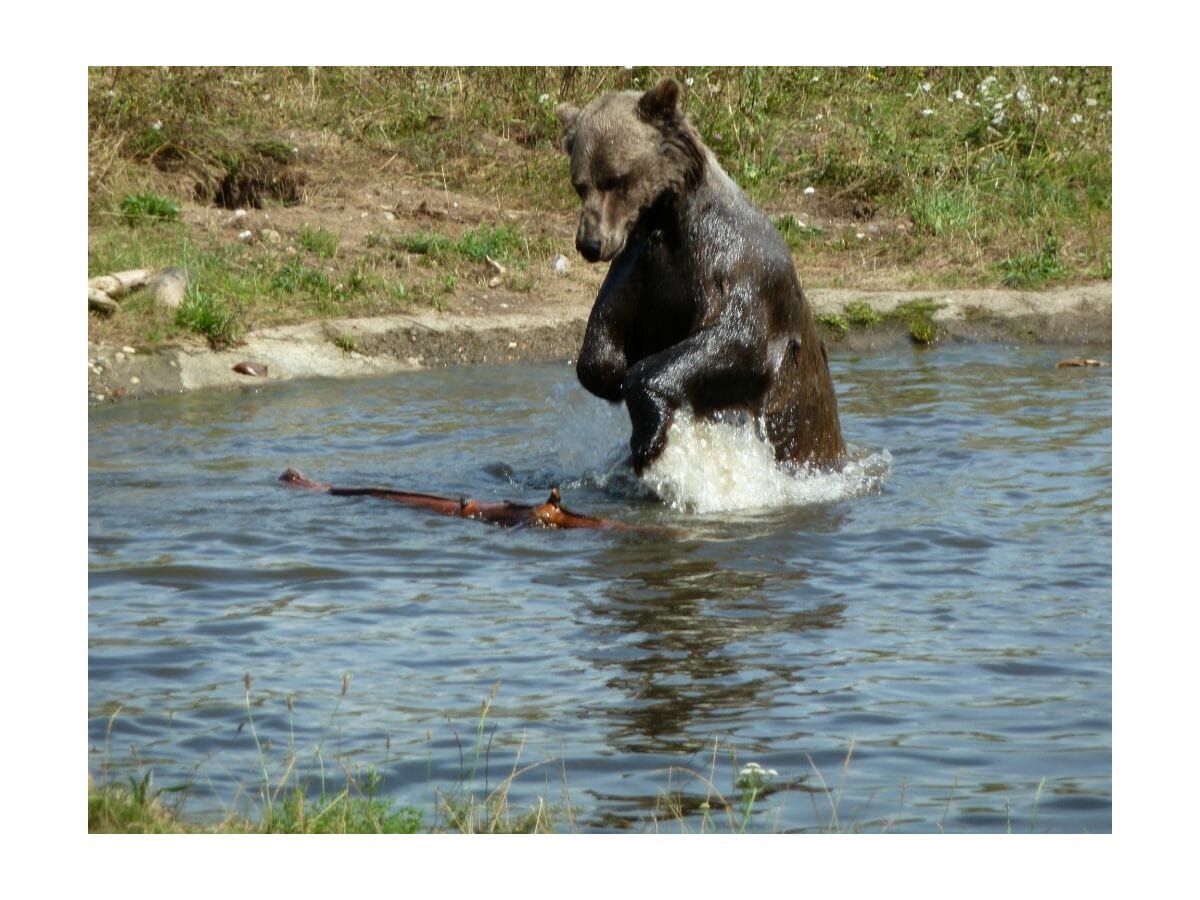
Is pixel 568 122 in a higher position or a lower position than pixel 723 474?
higher

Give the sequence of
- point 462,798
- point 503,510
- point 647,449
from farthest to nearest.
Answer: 1. point 647,449
2. point 503,510
3. point 462,798

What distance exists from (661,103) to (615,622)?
2.23 m

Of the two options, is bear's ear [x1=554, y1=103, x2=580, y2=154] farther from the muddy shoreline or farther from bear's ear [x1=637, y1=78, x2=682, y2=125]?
the muddy shoreline

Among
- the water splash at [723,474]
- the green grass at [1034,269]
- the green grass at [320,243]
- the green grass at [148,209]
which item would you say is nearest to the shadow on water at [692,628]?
the water splash at [723,474]

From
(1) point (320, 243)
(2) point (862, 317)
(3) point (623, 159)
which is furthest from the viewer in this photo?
(1) point (320, 243)

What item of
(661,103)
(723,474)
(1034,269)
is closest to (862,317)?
(1034,269)

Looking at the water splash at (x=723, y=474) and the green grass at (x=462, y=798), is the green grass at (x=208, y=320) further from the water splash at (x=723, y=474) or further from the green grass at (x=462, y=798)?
the green grass at (x=462, y=798)

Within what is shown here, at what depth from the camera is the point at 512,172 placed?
1471 centimetres

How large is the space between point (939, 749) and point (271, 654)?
199 centimetres

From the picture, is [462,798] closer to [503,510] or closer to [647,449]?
[503,510]

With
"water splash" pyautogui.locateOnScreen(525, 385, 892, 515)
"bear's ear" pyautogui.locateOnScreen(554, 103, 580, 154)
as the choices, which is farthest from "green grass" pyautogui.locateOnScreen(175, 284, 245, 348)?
"bear's ear" pyautogui.locateOnScreen(554, 103, 580, 154)

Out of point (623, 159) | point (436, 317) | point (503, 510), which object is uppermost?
point (623, 159)

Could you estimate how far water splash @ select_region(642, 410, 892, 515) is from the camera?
7211mm

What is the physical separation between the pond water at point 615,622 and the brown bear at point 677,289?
0.79ft
